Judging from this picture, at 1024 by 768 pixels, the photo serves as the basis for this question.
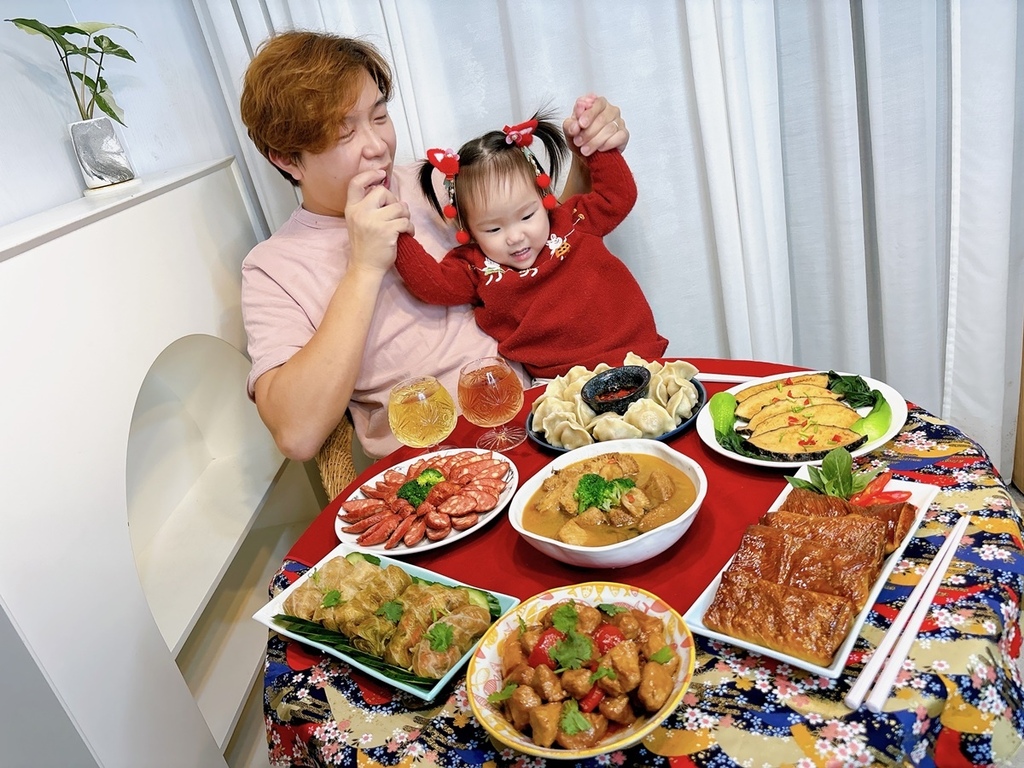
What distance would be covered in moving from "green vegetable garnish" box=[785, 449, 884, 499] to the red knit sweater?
0.76 meters

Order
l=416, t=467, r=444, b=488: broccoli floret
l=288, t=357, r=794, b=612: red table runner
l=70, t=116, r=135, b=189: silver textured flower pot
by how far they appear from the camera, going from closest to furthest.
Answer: l=288, t=357, r=794, b=612: red table runner
l=416, t=467, r=444, b=488: broccoli floret
l=70, t=116, r=135, b=189: silver textured flower pot

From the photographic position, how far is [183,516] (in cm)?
228

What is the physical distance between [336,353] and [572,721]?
3.54ft

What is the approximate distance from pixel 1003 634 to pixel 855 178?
156 centimetres

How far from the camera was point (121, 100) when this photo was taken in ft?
7.08

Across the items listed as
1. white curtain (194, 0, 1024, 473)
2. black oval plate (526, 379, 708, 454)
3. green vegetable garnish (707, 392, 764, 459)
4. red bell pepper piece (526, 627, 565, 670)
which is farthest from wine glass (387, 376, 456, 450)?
white curtain (194, 0, 1024, 473)

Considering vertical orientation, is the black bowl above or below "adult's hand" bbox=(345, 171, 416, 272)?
below

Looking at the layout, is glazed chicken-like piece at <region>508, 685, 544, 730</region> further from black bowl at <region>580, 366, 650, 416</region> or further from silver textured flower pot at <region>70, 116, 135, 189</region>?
silver textured flower pot at <region>70, 116, 135, 189</region>

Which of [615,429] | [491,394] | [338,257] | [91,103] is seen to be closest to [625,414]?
[615,429]

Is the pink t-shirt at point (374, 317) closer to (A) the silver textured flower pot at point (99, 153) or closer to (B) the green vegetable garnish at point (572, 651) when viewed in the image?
(A) the silver textured flower pot at point (99, 153)

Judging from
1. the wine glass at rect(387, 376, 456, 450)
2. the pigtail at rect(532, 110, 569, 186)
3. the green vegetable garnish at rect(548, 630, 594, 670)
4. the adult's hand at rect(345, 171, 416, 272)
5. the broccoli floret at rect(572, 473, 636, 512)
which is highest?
the pigtail at rect(532, 110, 569, 186)

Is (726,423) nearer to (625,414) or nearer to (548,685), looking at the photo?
(625,414)

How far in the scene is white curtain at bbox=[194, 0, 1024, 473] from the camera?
1925 millimetres

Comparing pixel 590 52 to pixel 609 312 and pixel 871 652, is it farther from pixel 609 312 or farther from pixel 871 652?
pixel 871 652
